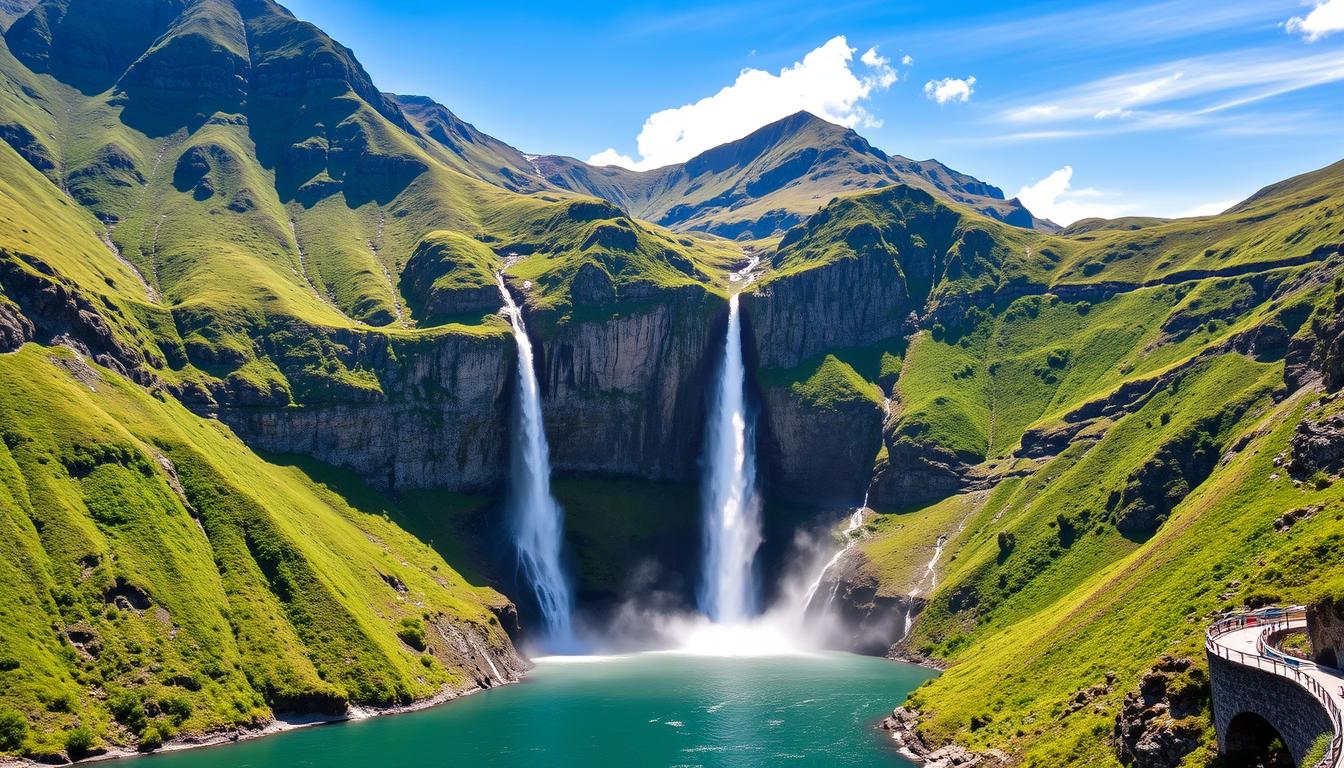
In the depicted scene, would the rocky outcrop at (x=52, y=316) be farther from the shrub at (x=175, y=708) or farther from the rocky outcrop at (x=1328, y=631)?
the rocky outcrop at (x=1328, y=631)

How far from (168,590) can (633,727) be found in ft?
180

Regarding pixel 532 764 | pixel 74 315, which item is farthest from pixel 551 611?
pixel 74 315

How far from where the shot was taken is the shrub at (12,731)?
82.5 metres

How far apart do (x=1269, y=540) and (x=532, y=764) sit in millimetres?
68977

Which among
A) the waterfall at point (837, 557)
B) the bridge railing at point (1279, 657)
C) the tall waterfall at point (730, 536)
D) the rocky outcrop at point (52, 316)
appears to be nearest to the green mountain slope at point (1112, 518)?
the waterfall at point (837, 557)

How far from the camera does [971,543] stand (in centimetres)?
16062

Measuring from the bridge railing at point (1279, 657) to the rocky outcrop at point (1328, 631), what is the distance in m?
0.94

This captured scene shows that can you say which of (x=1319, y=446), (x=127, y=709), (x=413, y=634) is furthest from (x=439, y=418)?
(x=1319, y=446)

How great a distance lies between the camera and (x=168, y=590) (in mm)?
108625

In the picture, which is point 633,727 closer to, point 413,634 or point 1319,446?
point 413,634

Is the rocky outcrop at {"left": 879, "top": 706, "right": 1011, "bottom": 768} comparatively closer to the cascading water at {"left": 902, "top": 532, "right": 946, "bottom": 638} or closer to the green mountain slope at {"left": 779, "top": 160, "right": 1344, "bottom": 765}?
the green mountain slope at {"left": 779, "top": 160, "right": 1344, "bottom": 765}

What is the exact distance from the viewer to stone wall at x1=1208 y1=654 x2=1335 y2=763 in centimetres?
3872

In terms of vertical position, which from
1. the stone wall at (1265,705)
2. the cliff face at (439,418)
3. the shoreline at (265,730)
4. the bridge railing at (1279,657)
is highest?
the cliff face at (439,418)

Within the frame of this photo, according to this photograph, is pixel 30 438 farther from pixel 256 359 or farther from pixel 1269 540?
pixel 1269 540
